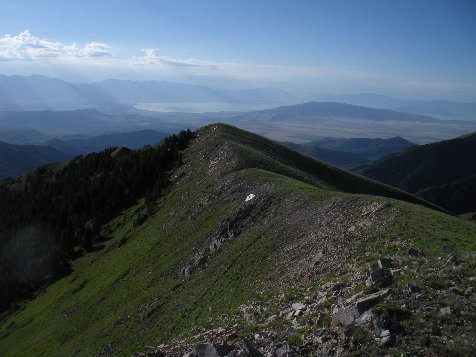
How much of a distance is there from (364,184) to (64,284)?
165ft

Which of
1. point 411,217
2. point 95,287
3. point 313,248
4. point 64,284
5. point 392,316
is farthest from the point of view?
point 64,284

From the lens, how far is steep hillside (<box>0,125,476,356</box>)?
11.5 meters

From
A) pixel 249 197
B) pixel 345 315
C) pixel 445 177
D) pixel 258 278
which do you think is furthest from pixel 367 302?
pixel 445 177

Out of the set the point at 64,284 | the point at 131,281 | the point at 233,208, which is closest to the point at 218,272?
the point at 233,208

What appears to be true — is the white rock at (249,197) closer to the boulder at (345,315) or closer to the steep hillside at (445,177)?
the boulder at (345,315)

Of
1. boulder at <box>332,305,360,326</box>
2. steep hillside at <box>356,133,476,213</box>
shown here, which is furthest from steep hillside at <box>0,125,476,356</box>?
steep hillside at <box>356,133,476,213</box>

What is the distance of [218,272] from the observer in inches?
994

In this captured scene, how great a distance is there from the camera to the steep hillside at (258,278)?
452 inches

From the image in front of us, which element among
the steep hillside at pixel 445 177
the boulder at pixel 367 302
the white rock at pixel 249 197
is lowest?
the steep hillside at pixel 445 177

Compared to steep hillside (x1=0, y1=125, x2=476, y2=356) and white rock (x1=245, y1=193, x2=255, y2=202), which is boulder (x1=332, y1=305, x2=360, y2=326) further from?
white rock (x1=245, y1=193, x2=255, y2=202)

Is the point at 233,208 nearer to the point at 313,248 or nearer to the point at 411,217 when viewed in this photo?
the point at 313,248

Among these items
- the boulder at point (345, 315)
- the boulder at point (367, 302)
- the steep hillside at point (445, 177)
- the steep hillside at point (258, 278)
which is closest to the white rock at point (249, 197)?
the steep hillside at point (258, 278)

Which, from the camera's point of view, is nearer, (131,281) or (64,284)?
(131,281)

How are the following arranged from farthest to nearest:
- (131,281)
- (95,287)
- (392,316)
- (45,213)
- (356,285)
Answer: (45,213) < (95,287) < (131,281) < (356,285) < (392,316)
